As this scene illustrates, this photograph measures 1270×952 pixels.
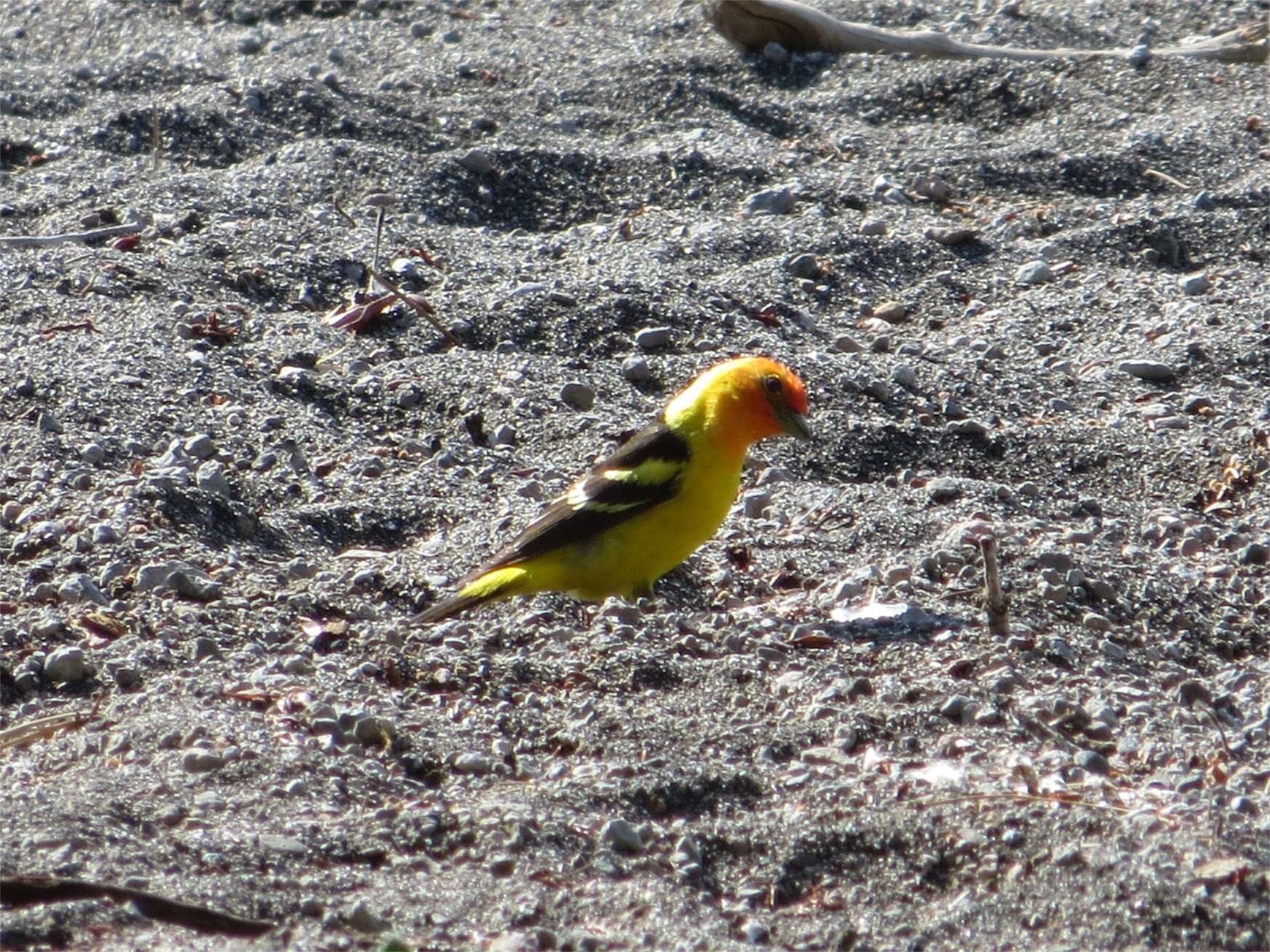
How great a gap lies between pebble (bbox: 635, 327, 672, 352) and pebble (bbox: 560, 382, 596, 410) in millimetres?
403

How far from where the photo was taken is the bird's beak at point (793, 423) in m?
4.50

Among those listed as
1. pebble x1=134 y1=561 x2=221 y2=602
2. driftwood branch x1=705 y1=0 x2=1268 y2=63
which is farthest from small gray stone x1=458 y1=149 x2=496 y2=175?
pebble x1=134 y1=561 x2=221 y2=602

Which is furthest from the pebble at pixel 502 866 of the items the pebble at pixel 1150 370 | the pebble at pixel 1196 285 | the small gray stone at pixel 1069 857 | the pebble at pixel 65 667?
the pebble at pixel 1196 285

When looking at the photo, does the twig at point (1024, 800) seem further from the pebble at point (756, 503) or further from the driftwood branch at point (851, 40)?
the driftwood branch at point (851, 40)

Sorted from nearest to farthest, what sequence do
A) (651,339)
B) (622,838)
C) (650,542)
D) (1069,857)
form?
(1069,857) → (622,838) → (650,542) → (651,339)

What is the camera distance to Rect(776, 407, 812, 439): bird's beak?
4504 mm

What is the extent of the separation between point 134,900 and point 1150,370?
3.70m

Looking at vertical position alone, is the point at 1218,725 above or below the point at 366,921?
below

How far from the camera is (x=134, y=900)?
2.67 meters

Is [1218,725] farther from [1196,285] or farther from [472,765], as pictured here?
[1196,285]

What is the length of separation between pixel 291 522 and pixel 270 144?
280cm

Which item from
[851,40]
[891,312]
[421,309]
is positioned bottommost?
[891,312]

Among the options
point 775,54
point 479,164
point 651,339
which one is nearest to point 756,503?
point 651,339

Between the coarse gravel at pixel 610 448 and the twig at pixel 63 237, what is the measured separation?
37mm
